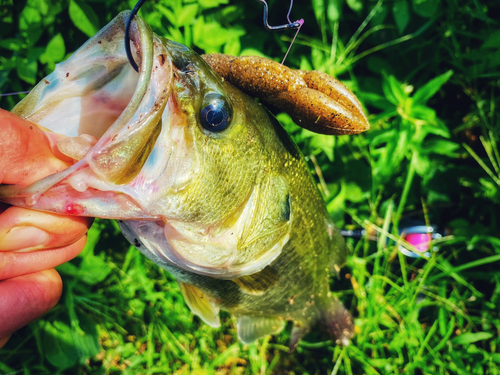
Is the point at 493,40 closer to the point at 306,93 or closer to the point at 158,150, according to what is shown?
the point at 306,93

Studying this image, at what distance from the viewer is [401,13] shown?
2107 millimetres

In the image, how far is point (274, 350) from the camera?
8.84ft

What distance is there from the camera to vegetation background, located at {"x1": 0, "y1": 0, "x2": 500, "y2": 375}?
2.23m

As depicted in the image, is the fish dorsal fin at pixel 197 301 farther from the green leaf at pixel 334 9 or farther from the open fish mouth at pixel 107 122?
the green leaf at pixel 334 9

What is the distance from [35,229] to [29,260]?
19 cm

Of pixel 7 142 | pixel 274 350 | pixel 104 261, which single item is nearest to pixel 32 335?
pixel 104 261

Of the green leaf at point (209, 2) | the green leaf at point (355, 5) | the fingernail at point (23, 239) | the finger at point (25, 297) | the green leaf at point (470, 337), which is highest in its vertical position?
the green leaf at point (209, 2)

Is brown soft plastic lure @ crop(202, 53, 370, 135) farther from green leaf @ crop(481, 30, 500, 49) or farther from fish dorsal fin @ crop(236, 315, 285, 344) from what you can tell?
green leaf @ crop(481, 30, 500, 49)

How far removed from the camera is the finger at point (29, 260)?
3.66 feet

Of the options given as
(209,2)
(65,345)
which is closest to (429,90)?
(209,2)

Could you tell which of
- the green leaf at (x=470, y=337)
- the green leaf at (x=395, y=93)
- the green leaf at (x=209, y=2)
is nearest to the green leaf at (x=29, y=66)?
the green leaf at (x=209, y=2)

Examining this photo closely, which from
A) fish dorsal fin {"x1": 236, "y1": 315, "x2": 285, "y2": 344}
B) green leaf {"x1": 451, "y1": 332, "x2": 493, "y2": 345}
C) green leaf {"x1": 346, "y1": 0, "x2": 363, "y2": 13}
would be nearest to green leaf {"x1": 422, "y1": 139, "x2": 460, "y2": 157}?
green leaf {"x1": 346, "y1": 0, "x2": 363, "y2": 13}

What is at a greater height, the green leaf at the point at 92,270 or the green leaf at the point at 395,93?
the green leaf at the point at 395,93

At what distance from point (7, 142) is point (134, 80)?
15.2 inches
